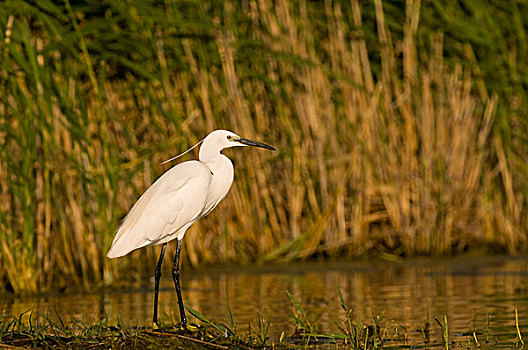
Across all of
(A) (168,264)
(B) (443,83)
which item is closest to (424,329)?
(A) (168,264)

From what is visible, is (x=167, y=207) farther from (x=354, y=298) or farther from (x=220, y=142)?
(x=354, y=298)

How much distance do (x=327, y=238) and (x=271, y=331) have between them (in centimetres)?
368

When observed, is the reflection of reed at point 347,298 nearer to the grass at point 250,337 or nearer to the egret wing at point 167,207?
the grass at point 250,337

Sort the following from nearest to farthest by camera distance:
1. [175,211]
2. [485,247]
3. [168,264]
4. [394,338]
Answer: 1. [394,338]
2. [175,211]
3. [168,264]
4. [485,247]

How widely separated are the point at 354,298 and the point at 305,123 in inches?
→ 97.8

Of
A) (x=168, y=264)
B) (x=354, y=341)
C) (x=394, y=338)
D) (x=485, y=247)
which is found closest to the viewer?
(x=354, y=341)

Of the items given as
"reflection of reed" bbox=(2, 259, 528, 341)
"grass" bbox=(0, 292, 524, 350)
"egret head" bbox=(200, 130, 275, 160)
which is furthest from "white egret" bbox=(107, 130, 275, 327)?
"grass" bbox=(0, 292, 524, 350)

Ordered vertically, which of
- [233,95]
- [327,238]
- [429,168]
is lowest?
[327,238]

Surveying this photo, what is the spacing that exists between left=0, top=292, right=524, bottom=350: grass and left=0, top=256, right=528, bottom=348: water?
0.09ft

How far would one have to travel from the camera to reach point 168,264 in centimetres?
870

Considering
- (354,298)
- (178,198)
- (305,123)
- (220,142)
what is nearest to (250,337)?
(178,198)

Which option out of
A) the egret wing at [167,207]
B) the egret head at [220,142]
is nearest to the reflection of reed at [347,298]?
the egret wing at [167,207]

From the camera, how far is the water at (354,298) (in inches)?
220

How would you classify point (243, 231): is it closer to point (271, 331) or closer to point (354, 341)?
point (271, 331)
